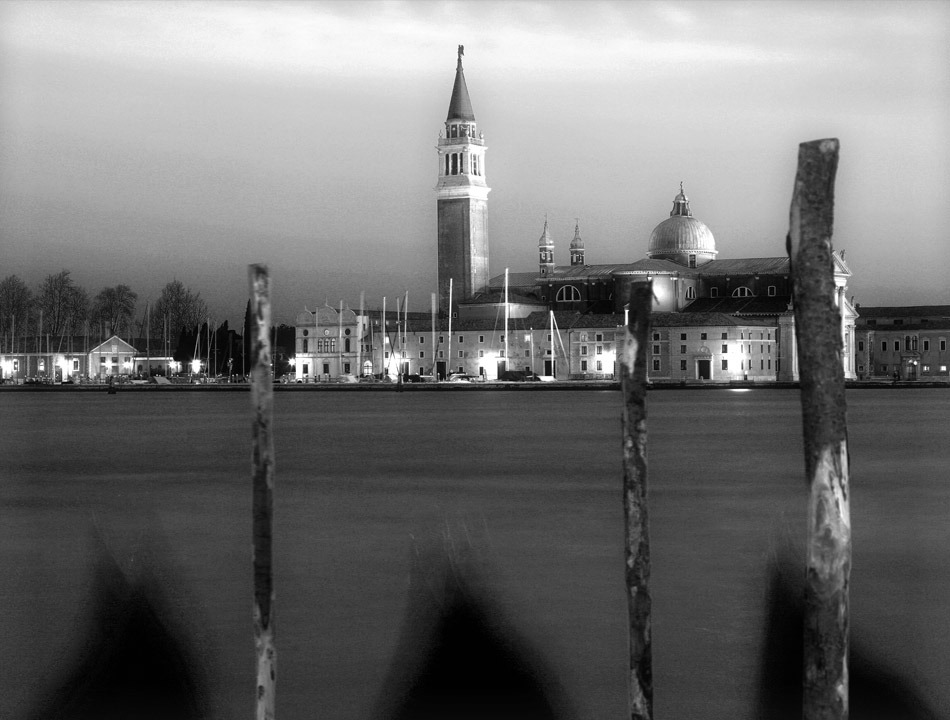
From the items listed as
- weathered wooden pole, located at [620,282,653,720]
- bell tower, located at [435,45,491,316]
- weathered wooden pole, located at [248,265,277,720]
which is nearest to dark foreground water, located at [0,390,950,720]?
weathered wooden pole, located at [620,282,653,720]

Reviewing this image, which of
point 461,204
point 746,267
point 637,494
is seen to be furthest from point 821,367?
point 746,267

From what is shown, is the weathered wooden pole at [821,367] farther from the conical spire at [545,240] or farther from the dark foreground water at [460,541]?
the conical spire at [545,240]

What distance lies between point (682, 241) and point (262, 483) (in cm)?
8596

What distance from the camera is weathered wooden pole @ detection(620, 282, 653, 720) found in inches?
247

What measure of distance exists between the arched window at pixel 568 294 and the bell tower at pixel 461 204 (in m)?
5.25

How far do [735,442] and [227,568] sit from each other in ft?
69.5

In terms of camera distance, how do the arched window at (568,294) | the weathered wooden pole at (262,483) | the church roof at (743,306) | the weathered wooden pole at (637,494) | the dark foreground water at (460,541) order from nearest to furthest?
1. the weathered wooden pole at (262,483)
2. the weathered wooden pole at (637,494)
3. the dark foreground water at (460,541)
4. the church roof at (743,306)
5. the arched window at (568,294)

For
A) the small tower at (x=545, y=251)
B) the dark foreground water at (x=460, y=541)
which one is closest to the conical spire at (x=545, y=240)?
the small tower at (x=545, y=251)

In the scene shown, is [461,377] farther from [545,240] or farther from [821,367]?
[821,367]

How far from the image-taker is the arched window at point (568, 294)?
88812 mm

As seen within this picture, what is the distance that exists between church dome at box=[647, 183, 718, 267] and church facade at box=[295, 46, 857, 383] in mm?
65

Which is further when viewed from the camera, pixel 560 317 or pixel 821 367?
pixel 560 317

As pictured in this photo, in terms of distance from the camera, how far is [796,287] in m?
5.09

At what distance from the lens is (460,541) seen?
50.2 feet
